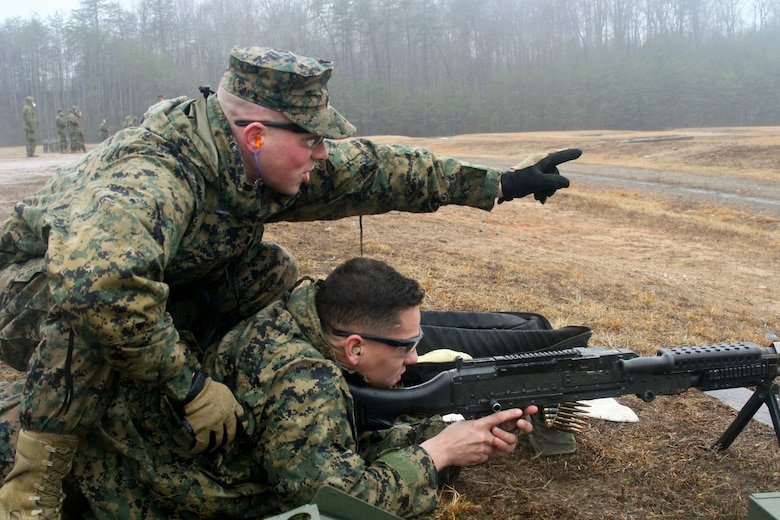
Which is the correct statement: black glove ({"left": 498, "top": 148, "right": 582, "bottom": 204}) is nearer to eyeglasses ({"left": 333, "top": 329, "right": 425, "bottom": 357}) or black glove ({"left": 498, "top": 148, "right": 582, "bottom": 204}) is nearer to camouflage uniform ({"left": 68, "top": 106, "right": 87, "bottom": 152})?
eyeglasses ({"left": 333, "top": 329, "right": 425, "bottom": 357})

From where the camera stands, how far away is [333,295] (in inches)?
119

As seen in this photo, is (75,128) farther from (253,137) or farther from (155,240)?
(155,240)

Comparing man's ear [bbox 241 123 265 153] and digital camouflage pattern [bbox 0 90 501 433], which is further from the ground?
man's ear [bbox 241 123 265 153]

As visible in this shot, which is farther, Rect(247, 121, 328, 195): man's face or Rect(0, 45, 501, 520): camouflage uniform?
Rect(247, 121, 328, 195): man's face

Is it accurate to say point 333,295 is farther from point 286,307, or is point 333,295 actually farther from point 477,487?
point 477,487

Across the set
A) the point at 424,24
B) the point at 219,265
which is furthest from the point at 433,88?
the point at 219,265

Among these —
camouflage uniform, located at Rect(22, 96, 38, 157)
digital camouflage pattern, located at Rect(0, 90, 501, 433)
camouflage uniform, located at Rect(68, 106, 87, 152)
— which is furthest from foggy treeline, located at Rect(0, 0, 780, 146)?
digital camouflage pattern, located at Rect(0, 90, 501, 433)

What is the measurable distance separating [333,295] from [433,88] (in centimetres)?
5962

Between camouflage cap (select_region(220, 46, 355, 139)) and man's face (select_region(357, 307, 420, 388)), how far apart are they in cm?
84

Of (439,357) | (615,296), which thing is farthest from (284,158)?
(615,296)

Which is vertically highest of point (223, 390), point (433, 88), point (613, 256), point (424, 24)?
point (424, 24)

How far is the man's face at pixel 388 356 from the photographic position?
3029 millimetres

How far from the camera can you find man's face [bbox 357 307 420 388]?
3.03 metres

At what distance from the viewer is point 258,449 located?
281cm
